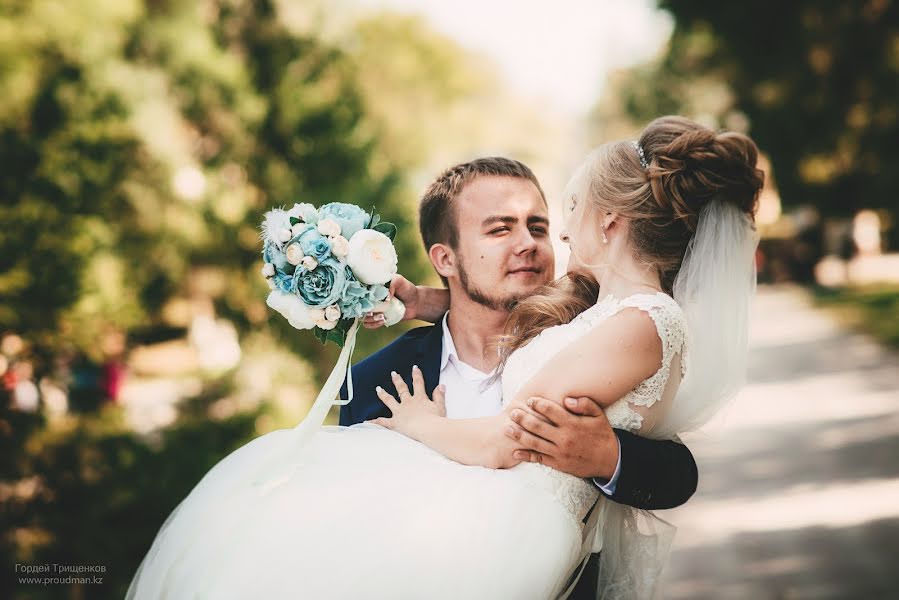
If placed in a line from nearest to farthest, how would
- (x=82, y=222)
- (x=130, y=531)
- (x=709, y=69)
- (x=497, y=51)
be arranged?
(x=82, y=222) < (x=130, y=531) < (x=709, y=69) < (x=497, y=51)

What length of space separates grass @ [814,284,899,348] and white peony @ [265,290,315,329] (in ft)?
47.3

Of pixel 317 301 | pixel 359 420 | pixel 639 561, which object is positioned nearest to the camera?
pixel 317 301

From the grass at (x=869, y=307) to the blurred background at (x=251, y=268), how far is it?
108mm

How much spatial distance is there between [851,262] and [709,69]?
28.3 feet

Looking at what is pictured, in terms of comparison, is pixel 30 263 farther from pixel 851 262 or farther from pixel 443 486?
pixel 851 262

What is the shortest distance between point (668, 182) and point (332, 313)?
51.1 inches

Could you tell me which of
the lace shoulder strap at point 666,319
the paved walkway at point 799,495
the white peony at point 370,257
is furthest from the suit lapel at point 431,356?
the paved walkway at point 799,495

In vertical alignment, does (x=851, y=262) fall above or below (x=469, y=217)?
above

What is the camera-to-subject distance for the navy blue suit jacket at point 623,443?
2.77 m

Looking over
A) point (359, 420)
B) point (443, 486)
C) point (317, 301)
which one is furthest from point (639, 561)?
point (317, 301)

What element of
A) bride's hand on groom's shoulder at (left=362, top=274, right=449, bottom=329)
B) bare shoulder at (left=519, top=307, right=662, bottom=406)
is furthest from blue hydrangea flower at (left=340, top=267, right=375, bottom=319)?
bare shoulder at (left=519, top=307, right=662, bottom=406)

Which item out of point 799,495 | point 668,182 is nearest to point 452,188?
point 668,182

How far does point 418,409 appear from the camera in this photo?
316 cm

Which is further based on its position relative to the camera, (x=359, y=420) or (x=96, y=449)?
(x=96, y=449)
